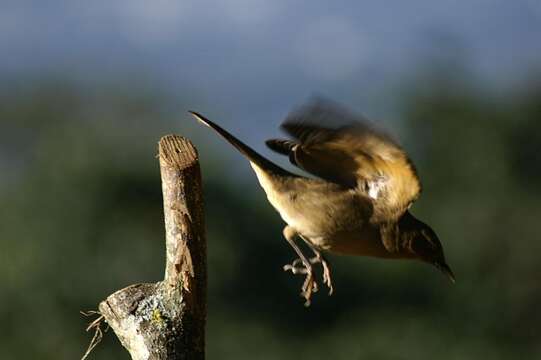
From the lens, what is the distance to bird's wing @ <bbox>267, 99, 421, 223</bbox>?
3875 mm

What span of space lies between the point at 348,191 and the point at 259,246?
9.10 m

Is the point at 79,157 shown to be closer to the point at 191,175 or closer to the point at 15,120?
the point at 15,120

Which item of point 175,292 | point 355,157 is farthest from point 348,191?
point 175,292

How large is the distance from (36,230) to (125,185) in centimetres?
126

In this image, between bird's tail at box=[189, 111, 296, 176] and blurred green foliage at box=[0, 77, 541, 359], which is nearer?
bird's tail at box=[189, 111, 296, 176]

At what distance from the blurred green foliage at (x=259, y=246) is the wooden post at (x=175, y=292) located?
7354mm

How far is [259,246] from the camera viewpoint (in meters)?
13.3

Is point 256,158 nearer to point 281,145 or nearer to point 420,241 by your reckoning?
point 281,145

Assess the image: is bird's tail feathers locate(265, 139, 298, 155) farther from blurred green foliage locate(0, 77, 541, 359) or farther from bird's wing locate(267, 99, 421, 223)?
blurred green foliage locate(0, 77, 541, 359)

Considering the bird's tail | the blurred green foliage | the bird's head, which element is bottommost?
the blurred green foliage

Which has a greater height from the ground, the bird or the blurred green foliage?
the bird

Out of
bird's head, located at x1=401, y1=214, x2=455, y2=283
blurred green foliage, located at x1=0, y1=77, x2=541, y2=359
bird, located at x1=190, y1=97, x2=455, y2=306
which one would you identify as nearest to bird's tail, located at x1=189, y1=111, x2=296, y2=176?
bird, located at x1=190, y1=97, x2=455, y2=306

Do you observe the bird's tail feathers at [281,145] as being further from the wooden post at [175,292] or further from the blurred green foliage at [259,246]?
the blurred green foliage at [259,246]

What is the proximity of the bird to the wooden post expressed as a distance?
0.76 feet
